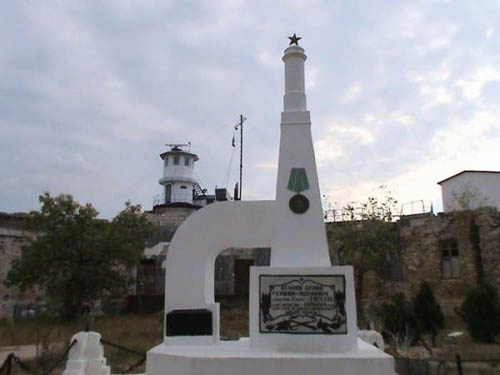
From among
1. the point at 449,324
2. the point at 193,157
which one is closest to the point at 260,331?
the point at 449,324

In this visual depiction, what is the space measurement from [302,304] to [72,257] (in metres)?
13.7

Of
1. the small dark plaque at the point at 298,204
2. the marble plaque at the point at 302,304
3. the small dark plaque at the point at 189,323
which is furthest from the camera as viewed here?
the small dark plaque at the point at 298,204

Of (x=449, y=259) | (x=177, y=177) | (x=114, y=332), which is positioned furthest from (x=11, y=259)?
(x=449, y=259)

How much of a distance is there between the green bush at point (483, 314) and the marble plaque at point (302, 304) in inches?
338

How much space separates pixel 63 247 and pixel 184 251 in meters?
12.2

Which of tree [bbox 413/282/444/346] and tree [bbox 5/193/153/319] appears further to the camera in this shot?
tree [bbox 5/193/153/319]

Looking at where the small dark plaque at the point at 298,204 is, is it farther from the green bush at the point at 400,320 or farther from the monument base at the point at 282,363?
the green bush at the point at 400,320

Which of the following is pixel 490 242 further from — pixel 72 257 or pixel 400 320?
pixel 72 257

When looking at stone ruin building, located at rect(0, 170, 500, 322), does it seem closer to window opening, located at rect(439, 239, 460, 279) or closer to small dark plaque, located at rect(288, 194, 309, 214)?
window opening, located at rect(439, 239, 460, 279)

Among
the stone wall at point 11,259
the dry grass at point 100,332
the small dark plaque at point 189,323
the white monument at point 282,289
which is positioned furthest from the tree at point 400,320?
the stone wall at point 11,259

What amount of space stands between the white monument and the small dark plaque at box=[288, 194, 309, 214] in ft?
→ 0.05

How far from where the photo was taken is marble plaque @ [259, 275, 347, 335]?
6688mm

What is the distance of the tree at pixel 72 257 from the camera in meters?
17.8

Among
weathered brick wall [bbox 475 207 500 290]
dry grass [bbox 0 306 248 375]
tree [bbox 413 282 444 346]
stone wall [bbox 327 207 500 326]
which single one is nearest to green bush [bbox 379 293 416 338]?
tree [bbox 413 282 444 346]
